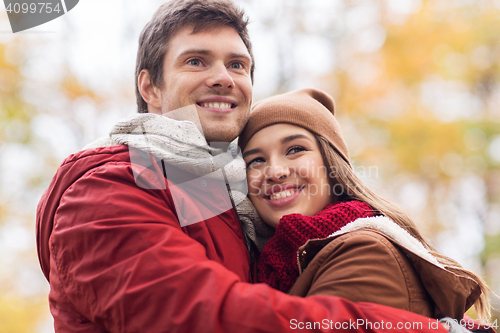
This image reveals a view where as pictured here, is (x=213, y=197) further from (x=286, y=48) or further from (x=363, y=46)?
(x=286, y=48)

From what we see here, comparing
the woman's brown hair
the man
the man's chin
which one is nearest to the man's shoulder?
the man

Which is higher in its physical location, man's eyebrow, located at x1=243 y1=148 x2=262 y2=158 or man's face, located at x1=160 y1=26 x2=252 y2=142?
man's face, located at x1=160 y1=26 x2=252 y2=142

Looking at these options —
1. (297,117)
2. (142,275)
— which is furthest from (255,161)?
(142,275)

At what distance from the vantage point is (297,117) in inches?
99.3

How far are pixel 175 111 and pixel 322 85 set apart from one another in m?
6.94

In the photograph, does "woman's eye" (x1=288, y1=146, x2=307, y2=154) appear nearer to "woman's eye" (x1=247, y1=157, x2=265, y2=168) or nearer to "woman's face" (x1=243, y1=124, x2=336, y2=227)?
"woman's face" (x1=243, y1=124, x2=336, y2=227)

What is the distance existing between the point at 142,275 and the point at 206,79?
4.27 feet

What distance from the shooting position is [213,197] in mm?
2070

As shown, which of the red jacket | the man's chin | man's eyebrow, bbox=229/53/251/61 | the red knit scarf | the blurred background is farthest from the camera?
the blurred background

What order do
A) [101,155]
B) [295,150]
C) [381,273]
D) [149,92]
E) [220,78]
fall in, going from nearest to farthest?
[381,273]
[101,155]
[220,78]
[295,150]
[149,92]

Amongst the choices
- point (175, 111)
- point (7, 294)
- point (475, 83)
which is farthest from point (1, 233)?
point (475, 83)

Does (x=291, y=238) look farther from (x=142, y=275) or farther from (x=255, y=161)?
(x=142, y=275)

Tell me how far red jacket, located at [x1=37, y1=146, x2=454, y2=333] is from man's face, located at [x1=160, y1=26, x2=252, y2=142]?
2.09 ft

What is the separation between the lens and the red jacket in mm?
1339
